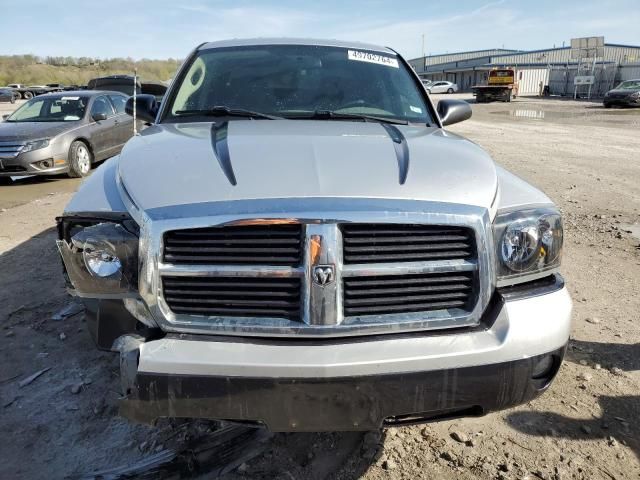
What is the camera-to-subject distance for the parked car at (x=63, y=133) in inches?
354

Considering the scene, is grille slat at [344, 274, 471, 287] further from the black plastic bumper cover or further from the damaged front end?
the damaged front end

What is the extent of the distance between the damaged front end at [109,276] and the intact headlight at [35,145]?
808cm

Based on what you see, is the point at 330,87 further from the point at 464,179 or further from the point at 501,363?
the point at 501,363

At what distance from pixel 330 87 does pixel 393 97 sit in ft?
1.43

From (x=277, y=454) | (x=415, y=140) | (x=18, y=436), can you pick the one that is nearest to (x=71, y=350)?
(x=18, y=436)

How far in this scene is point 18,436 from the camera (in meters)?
2.59

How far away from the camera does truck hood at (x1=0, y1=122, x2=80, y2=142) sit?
9070 mm

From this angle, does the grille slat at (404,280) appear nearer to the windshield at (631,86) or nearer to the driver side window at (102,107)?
the driver side window at (102,107)

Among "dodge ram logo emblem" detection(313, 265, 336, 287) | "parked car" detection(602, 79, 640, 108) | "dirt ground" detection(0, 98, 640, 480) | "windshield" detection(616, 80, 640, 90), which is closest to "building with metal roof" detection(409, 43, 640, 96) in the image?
"windshield" detection(616, 80, 640, 90)

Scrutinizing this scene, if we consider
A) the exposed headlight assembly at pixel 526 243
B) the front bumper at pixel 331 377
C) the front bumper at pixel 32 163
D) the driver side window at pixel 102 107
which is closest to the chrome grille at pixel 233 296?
the front bumper at pixel 331 377

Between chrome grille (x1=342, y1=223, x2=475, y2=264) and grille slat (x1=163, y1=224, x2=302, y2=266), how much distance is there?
198mm

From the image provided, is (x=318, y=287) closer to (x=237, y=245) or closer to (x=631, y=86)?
(x=237, y=245)

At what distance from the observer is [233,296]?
1932 millimetres

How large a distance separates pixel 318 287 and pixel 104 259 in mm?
858
